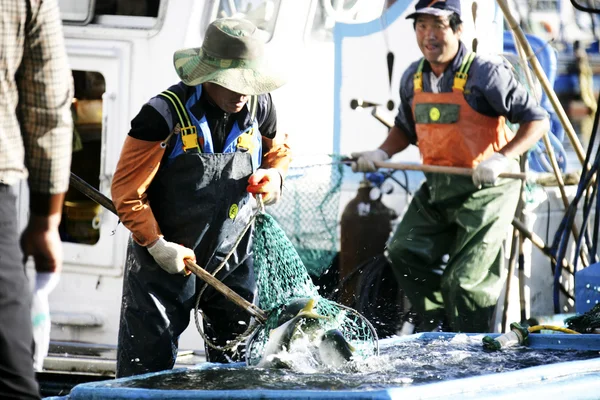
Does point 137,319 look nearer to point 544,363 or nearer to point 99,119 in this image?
point 544,363

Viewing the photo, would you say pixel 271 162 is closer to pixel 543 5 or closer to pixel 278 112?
pixel 278 112

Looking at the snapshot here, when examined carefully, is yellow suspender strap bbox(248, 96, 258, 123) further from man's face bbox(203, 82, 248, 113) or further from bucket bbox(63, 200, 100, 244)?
bucket bbox(63, 200, 100, 244)

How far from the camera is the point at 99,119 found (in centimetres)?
752

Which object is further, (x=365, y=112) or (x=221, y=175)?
(x=365, y=112)

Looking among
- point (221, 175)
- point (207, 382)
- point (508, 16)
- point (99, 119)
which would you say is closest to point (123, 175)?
point (221, 175)

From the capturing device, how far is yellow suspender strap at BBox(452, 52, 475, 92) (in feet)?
22.2

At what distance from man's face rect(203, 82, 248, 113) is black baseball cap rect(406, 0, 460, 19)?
7.28 feet

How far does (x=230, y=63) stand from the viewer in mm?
5078

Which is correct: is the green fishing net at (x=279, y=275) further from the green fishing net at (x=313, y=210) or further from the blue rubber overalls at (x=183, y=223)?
the green fishing net at (x=313, y=210)

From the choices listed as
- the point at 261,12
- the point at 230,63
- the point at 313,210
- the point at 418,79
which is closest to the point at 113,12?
the point at 261,12

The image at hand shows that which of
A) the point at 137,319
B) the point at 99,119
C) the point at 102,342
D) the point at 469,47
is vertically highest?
the point at 469,47

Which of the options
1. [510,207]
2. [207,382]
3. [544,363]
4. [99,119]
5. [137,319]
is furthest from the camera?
[99,119]

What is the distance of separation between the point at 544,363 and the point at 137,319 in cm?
189

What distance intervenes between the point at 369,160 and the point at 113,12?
190 cm
